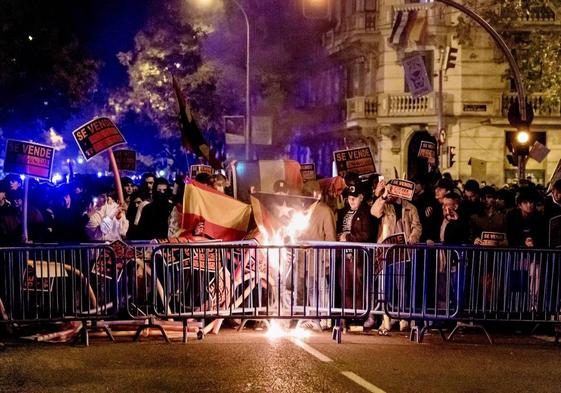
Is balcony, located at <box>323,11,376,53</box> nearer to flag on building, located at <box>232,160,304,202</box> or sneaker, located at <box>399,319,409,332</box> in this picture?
flag on building, located at <box>232,160,304,202</box>

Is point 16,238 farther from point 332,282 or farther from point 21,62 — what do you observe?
point 21,62

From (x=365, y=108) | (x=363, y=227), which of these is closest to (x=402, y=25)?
(x=365, y=108)

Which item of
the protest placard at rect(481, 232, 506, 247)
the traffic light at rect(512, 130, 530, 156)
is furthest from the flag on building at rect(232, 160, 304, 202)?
the traffic light at rect(512, 130, 530, 156)

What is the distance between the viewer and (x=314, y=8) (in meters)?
17.5

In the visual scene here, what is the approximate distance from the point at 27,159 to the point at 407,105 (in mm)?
27777

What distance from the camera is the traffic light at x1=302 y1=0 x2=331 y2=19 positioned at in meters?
17.5

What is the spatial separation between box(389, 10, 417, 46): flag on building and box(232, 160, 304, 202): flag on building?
79.0 ft

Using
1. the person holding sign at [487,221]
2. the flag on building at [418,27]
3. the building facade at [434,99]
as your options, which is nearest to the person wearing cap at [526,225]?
the person holding sign at [487,221]

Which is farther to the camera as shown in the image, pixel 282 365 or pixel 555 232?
pixel 555 232

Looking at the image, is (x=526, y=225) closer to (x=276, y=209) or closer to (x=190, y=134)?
(x=276, y=209)

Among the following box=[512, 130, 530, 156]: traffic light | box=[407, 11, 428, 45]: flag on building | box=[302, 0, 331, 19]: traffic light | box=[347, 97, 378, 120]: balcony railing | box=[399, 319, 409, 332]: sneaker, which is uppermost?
box=[407, 11, 428, 45]: flag on building

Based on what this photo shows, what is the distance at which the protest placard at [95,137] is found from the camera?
15.1 meters

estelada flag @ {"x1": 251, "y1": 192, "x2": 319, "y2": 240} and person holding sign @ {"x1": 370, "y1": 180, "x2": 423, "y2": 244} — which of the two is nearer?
person holding sign @ {"x1": 370, "y1": 180, "x2": 423, "y2": 244}

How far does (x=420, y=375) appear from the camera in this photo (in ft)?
30.9
